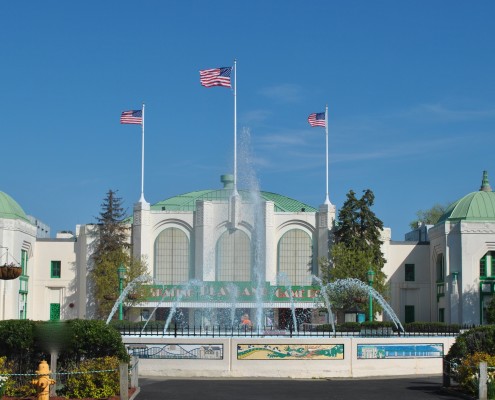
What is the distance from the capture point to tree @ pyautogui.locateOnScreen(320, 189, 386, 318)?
59528mm

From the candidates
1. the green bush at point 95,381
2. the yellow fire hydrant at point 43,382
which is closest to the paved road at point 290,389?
the green bush at point 95,381

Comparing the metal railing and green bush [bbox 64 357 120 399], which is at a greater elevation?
the metal railing

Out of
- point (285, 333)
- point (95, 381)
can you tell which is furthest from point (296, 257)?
point (95, 381)

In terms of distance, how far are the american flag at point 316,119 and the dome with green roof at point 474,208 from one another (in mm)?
10316

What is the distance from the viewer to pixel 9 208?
6094 cm

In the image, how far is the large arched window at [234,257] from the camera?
62594 mm

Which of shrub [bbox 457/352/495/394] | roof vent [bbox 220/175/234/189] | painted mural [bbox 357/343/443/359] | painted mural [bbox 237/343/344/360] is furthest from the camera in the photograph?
roof vent [bbox 220/175/234/189]

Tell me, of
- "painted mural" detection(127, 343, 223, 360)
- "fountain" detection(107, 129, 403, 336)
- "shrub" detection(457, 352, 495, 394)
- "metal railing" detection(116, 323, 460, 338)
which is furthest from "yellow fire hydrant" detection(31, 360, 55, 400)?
"fountain" detection(107, 129, 403, 336)

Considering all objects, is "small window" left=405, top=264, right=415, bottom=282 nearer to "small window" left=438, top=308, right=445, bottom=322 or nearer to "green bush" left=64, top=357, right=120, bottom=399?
"small window" left=438, top=308, right=445, bottom=322

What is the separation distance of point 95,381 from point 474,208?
4344 centimetres

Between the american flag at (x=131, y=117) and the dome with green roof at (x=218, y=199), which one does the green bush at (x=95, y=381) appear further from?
the dome with green roof at (x=218, y=199)

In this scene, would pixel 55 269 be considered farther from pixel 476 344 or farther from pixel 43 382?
pixel 43 382

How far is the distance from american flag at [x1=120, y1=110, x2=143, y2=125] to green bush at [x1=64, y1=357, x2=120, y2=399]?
3988 cm

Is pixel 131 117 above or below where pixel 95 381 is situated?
above
